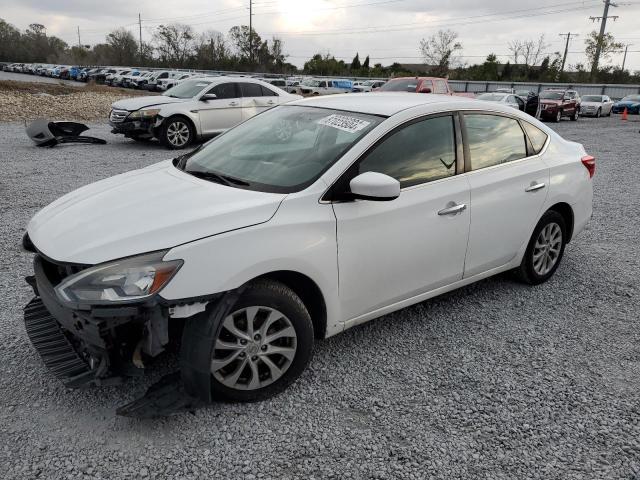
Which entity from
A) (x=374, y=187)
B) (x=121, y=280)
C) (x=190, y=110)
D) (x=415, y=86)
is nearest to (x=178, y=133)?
(x=190, y=110)

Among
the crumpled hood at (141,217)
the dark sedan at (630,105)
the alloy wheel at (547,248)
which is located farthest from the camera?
the dark sedan at (630,105)

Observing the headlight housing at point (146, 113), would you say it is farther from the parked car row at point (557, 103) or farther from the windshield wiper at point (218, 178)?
the parked car row at point (557, 103)

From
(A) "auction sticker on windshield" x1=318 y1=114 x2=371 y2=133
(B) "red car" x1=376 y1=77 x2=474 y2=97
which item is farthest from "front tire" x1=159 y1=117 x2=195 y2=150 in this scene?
(A) "auction sticker on windshield" x1=318 y1=114 x2=371 y2=133

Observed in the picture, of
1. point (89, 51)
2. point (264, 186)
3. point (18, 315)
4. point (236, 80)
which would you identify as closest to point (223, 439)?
point (264, 186)

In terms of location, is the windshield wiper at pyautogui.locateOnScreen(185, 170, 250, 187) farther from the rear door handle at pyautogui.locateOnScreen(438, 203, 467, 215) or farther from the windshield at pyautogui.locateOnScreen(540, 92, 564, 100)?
the windshield at pyautogui.locateOnScreen(540, 92, 564, 100)

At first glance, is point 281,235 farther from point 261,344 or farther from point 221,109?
point 221,109

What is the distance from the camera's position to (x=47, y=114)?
56.0 ft

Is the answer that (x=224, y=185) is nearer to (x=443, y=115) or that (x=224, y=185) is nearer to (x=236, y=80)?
(x=443, y=115)

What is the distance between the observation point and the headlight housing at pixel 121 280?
2406 mm

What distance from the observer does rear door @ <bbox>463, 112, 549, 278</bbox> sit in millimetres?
3696

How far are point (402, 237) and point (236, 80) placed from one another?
Result: 10584mm

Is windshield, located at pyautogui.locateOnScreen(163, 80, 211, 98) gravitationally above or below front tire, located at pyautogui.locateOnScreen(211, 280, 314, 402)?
above

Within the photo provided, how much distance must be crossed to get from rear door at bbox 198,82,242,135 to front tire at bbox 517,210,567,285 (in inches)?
354

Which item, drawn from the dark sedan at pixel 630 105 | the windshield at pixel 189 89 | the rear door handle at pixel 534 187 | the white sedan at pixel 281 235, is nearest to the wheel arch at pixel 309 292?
the white sedan at pixel 281 235
